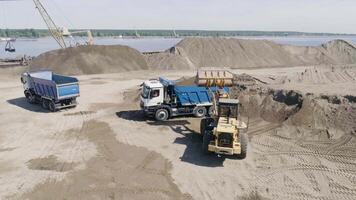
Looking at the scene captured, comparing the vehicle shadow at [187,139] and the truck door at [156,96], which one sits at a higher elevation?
the truck door at [156,96]

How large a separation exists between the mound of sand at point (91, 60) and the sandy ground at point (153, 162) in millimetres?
21509

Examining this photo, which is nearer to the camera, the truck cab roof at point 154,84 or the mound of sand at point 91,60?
the truck cab roof at point 154,84

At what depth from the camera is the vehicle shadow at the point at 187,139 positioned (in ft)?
48.6

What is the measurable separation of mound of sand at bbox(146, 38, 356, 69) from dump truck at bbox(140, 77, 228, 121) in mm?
27520

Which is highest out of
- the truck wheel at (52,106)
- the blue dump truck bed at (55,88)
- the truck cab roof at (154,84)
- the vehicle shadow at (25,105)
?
the truck cab roof at (154,84)

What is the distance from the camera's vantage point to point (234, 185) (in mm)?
12633

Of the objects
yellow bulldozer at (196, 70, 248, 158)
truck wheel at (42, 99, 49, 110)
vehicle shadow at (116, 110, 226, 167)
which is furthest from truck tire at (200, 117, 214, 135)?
truck wheel at (42, 99, 49, 110)

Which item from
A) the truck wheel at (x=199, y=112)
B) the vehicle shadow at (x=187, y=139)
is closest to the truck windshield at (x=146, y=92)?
the vehicle shadow at (x=187, y=139)

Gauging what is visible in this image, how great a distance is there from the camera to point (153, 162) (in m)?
14.9

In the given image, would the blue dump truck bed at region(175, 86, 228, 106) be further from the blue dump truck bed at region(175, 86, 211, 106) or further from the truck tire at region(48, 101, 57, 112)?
the truck tire at region(48, 101, 57, 112)

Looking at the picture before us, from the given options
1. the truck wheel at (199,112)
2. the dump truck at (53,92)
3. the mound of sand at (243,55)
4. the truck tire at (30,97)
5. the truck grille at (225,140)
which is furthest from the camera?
the mound of sand at (243,55)

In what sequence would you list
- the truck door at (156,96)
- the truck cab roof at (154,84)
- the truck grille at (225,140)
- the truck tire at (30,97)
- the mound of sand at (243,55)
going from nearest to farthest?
the truck grille at (225,140) < the truck cab roof at (154,84) < the truck door at (156,96) < the truck tire at (30,97) < the mound of sand at (243,55)

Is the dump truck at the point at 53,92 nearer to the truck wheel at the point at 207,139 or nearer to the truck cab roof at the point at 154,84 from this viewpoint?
the truck cab roof at the point at 154,84

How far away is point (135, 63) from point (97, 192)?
3659cm
